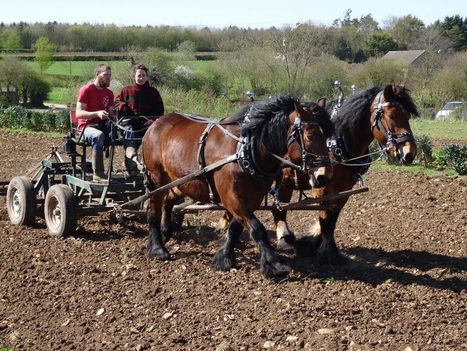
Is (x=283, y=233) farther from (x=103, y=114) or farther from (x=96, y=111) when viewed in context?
(x=96, y=111)

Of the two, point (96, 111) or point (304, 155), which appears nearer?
point (304, 155)

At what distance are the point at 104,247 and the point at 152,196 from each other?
Result: 0.91 meters

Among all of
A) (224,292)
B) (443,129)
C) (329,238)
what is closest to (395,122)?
(329,238)

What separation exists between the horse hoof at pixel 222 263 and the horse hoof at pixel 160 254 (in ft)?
2.18

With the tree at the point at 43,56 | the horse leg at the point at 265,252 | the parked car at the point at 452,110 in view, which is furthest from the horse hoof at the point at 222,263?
the tree at the point at 43,56

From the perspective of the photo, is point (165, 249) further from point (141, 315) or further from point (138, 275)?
point (141, 315)

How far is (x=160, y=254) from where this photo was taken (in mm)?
7227

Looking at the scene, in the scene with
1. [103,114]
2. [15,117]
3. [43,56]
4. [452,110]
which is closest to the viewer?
[103,114]

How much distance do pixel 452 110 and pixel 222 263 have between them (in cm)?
2763

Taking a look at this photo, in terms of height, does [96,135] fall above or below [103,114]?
below

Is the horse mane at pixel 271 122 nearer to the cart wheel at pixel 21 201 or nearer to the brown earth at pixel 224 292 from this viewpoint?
the brown earth at pixel 224 292

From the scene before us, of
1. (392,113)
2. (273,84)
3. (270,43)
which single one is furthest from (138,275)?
(270,43)

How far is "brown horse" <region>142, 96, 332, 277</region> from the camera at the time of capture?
5.94 m

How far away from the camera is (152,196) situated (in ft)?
24.2
